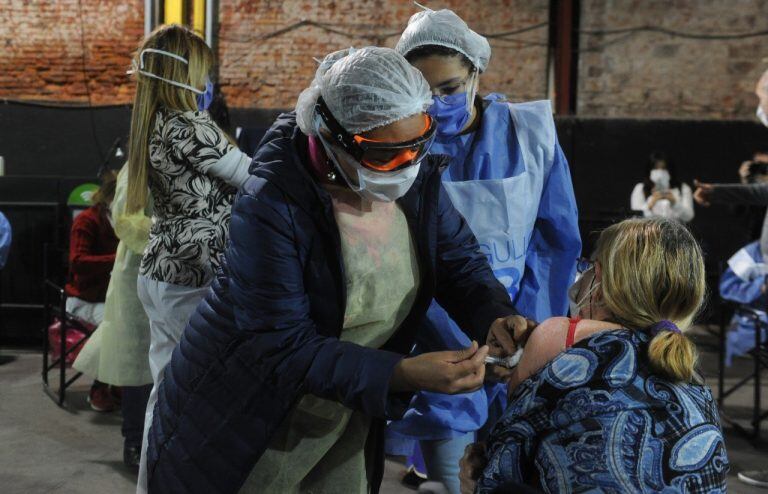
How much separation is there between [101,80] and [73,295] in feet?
13.4

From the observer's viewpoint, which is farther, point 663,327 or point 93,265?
point 93,265

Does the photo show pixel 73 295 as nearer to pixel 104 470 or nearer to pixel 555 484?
pixel 104 470

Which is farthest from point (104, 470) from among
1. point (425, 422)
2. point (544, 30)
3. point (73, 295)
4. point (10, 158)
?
point (544, 30)

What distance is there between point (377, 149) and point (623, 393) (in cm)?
58

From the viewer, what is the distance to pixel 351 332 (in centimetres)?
187

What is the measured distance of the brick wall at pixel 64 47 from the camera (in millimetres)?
8773

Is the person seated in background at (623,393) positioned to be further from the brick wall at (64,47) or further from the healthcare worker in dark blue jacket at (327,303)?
the brick wall at (64,47)

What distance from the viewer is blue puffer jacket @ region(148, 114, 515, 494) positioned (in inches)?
66.2

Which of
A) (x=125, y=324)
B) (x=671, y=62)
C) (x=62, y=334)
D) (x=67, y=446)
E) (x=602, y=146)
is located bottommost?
(x=67, y=446)

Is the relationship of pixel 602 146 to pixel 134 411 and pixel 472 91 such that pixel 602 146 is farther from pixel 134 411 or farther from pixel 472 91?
pixel 472 91

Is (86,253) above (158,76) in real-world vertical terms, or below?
below

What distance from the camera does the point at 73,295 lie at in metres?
5.23

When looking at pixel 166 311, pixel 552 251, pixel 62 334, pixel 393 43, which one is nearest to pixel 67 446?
pixel 62 334

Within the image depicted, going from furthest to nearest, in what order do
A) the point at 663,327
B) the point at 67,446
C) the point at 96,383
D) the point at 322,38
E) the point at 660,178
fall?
the point at 322,38 < the point at 660,178 < the point at 96,383 < the point at 67,446 < the point at 663,327
